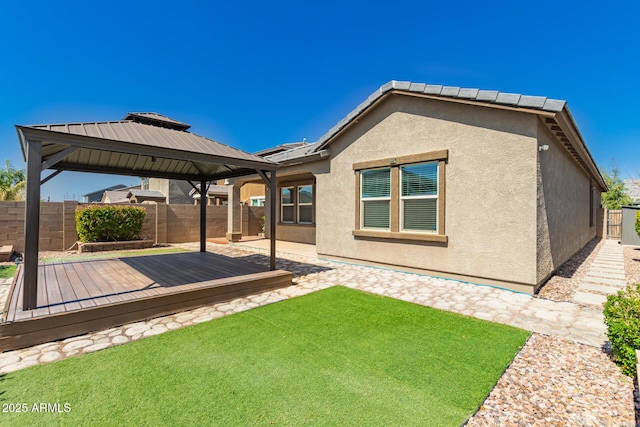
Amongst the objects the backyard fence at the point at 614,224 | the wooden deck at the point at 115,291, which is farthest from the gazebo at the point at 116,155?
the backyard fence at the point at 614,224

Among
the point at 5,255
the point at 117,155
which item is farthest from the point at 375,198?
the point at 5,255

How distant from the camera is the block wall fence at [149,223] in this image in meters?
11.0

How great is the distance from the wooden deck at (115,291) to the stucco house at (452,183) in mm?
3518

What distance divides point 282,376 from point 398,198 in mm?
5975

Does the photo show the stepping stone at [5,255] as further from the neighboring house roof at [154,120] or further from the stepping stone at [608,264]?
the stepping stone at [608,264]

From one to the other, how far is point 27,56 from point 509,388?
20147 mm

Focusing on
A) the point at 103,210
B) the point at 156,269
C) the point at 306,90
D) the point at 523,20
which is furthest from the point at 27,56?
the point at 523,20

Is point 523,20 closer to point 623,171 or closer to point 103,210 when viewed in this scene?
point 103,210

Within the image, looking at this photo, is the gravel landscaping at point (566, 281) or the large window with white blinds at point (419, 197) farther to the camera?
the large window with white blinds at point (419, 197)

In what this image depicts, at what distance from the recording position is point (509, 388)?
293 cm

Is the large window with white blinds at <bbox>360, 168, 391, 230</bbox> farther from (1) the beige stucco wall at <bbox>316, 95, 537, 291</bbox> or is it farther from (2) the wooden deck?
(2) the wooden deck

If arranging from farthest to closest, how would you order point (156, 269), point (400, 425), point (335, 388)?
point (156, 269)
point (335, 388)
point (400, 425)

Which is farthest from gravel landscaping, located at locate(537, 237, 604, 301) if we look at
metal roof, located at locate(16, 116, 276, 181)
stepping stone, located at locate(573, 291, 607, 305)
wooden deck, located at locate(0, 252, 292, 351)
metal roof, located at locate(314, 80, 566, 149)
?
metal roof, located at locate(16, 116, 276, 181)

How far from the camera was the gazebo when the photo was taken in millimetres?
3947
